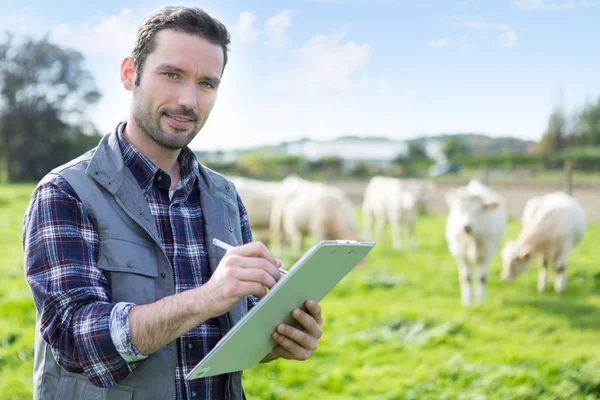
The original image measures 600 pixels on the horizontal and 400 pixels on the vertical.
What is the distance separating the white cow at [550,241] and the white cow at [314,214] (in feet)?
8.31

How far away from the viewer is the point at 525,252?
28.2ft

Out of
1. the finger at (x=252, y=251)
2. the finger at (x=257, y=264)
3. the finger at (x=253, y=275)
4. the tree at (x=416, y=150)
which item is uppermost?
the tree at (x=416, y=150)

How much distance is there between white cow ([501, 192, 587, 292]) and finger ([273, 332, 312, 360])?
24.8 feet

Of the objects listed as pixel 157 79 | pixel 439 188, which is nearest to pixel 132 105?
pixel 157 79

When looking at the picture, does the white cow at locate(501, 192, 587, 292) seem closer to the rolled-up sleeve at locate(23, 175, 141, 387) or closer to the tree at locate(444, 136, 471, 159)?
the rolled-up sleeve at locate(23, 175, 141, 387)

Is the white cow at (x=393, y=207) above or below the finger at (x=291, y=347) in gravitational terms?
below

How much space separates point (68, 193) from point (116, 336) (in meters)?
0.41

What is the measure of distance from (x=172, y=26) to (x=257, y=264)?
2.46 ft

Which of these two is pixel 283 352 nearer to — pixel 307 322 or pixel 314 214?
pixel 307 322

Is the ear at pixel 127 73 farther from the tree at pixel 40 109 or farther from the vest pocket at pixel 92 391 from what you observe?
the tree at pixel 40 109

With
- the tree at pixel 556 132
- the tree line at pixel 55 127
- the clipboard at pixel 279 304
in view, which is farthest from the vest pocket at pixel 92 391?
the tree at pixel 556 132

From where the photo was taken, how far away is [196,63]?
5.35 feet

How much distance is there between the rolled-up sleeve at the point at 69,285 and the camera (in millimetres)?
1361

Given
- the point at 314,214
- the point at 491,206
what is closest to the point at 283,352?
the point at 491,206
